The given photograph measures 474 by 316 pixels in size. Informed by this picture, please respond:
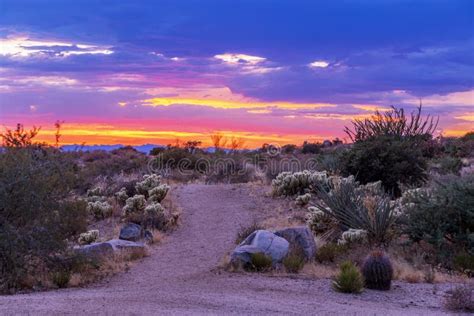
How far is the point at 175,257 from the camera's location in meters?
17.2

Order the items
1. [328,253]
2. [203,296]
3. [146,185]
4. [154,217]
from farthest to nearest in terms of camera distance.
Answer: [146,185]
[154,217]
[328,253]
[203,296]

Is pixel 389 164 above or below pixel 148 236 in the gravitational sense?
above

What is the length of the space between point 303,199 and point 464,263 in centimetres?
841

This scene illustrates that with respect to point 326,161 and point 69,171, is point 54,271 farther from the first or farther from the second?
point 326,161

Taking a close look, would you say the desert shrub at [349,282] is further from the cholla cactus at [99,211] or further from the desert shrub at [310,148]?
the desert shrub at [310,148]

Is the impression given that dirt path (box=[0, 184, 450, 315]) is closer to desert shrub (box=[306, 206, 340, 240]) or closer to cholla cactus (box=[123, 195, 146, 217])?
desert shrub (box=[306, 206, 340, 240])

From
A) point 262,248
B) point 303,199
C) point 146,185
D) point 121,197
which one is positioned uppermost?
point 303,199

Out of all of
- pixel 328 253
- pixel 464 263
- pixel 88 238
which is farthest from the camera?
pixel 88 238

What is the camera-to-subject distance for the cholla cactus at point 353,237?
16.7 meters

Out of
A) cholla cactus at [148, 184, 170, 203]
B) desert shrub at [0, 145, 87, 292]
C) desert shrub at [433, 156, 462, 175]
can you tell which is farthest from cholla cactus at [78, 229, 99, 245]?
desert shrub at [433, 156, 462, 175]

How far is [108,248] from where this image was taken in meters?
16.4

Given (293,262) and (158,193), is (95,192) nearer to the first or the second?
(158,193)

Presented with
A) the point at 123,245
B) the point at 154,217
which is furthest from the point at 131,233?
the point at 123,245

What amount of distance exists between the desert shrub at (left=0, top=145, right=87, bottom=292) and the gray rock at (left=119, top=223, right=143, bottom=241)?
3837mm
